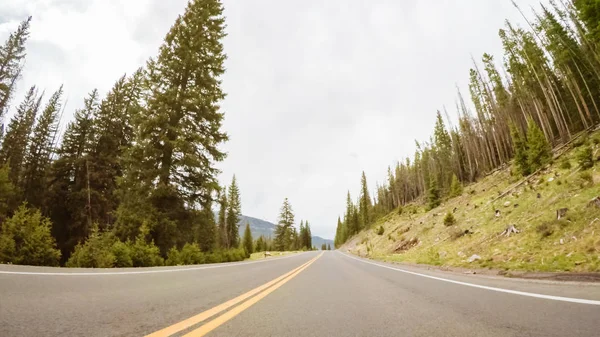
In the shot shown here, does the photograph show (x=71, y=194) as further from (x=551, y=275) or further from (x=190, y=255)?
(x=551, y=275)

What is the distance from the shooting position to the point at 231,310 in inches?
139

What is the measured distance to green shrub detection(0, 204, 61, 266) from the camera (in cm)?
866

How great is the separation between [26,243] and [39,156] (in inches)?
1276

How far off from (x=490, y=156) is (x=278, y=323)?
171 ft

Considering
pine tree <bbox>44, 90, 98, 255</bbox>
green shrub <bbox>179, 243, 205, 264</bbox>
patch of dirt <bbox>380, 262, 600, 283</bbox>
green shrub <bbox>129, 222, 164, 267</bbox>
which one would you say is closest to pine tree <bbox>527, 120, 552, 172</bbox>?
patch of dirt <bbox>380, 262, 600, 283</bbox>

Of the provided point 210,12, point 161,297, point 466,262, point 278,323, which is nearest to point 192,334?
point 278,323

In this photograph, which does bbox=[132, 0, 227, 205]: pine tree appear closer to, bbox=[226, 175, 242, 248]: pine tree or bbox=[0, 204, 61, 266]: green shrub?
bbox=[0, 204, 61, 266]: green shrub

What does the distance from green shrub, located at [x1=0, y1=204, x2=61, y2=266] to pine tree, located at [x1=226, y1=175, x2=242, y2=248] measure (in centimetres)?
5002

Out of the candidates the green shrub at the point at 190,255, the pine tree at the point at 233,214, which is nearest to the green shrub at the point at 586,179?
the green shrub at the point at 190,255

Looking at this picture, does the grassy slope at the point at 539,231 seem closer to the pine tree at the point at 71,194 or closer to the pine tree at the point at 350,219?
the pine tree at the point at 71,194

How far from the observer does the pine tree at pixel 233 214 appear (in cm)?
6088

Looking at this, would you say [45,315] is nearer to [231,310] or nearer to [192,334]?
[192,334]

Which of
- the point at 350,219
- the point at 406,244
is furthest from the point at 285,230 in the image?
the point at 406,244

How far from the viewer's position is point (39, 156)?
108 ft
